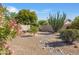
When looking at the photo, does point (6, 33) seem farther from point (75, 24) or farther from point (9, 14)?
point (75, 24)

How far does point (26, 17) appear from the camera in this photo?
12.8ft

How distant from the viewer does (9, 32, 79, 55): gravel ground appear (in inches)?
154

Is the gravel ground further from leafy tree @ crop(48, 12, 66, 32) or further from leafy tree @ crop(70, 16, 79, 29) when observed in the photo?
leafy tree @ crop(70, 16, 79, 29)

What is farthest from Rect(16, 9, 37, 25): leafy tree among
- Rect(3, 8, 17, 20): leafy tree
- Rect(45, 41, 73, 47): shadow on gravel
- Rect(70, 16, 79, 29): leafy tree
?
Rect(70, 16, 79, 29): leafy tree

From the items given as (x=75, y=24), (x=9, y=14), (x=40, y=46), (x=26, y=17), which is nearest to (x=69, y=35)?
(x=75, y=24)

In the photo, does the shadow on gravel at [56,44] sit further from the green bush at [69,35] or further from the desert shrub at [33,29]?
the desert shrub at [33,29]

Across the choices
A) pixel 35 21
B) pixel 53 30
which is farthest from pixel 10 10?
pixel 53 30

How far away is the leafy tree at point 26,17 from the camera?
388 centimetres

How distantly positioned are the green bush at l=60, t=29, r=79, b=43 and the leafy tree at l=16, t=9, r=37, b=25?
403 millimetres

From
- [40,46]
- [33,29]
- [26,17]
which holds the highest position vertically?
[26,17]

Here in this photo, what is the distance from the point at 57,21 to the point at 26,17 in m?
0.40

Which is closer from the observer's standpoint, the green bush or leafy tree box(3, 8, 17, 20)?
leafy tree box(3, 8, 17, 20)

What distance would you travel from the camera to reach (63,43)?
3938mm
